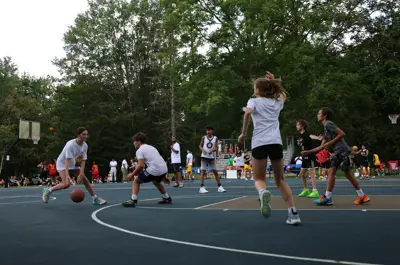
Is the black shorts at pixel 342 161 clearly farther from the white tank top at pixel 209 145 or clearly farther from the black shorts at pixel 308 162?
the white tank top at pixel 209 145

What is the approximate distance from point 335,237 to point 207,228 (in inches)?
73.8

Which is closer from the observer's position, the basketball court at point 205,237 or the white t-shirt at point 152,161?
the basketball court at point 205,237

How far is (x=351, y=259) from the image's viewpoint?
4387 millimetres

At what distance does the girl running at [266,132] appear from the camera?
647 cm

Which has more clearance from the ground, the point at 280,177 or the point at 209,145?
the point at 209,145

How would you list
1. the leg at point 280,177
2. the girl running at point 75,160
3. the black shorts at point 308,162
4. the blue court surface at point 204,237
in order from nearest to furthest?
the blue court surface at point 204,237 → the leg at point 280,177 → the girl running at point 75,160 → the black shorts at point 308,162

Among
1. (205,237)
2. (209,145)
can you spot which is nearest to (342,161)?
(205,237)

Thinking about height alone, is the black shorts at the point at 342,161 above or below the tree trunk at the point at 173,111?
below

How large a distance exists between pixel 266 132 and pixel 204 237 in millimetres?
1686

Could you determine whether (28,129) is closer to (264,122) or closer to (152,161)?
(152,161)

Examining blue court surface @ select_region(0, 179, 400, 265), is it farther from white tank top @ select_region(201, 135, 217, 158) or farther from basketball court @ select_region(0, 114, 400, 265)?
white tank top @ select_region(201, 135, 217, 158)

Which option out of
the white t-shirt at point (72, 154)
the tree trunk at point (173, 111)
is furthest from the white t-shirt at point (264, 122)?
the tree trunk at point (173, 111)

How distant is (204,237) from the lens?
19.5ft

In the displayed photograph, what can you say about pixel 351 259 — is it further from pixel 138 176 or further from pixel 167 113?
pixel 167 113
